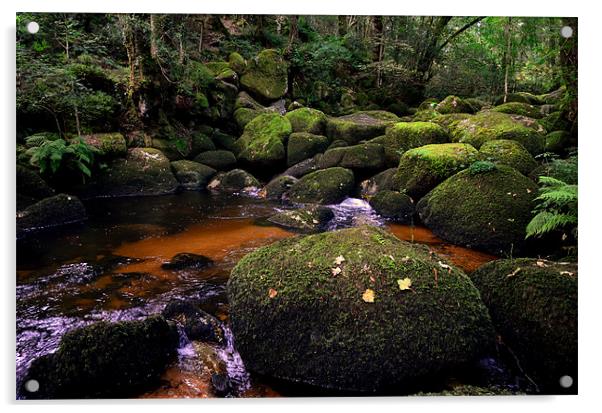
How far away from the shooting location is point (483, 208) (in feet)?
14.9

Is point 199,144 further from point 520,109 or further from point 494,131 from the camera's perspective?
point 520,109

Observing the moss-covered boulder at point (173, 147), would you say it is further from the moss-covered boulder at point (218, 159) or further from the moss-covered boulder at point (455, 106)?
the moss-covered boulder at point (455, 106)

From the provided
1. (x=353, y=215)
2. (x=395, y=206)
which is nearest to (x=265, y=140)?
(x=353, y=215)

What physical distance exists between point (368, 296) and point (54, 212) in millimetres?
3849

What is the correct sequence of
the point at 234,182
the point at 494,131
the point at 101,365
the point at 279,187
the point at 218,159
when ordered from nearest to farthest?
the point at 101,365 < the point at 494,131 < the point at 279,187 < the point at 234,182 < the point at 218,159

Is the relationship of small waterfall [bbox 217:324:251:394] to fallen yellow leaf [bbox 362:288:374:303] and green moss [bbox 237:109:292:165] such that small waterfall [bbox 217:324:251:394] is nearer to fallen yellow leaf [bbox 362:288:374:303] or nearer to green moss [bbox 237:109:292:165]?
fallen yellow leaf [bbox 362:288:374:303]

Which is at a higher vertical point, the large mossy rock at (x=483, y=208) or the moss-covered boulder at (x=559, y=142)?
the moss-covered boulder at (x=559, y=142)

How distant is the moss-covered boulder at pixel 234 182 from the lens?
7.69 m

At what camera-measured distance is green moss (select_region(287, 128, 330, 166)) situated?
343 inches

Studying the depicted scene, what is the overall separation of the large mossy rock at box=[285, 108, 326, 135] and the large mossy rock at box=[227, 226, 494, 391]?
6.82 metres

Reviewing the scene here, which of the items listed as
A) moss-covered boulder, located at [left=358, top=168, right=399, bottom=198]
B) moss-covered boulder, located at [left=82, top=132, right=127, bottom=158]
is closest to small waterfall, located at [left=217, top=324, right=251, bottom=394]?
moss-covered boulder, located at [left=82, top=132, right=127, bottom=158]

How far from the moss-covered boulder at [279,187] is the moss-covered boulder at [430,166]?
2123 millimetres

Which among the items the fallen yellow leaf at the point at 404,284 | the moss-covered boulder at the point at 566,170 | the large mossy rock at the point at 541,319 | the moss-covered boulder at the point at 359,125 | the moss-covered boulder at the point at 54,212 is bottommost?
the large mossy rock at the point at 541,319

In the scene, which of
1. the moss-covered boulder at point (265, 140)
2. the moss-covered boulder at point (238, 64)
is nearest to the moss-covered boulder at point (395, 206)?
the moss-covered boulder at point (265, 140)
